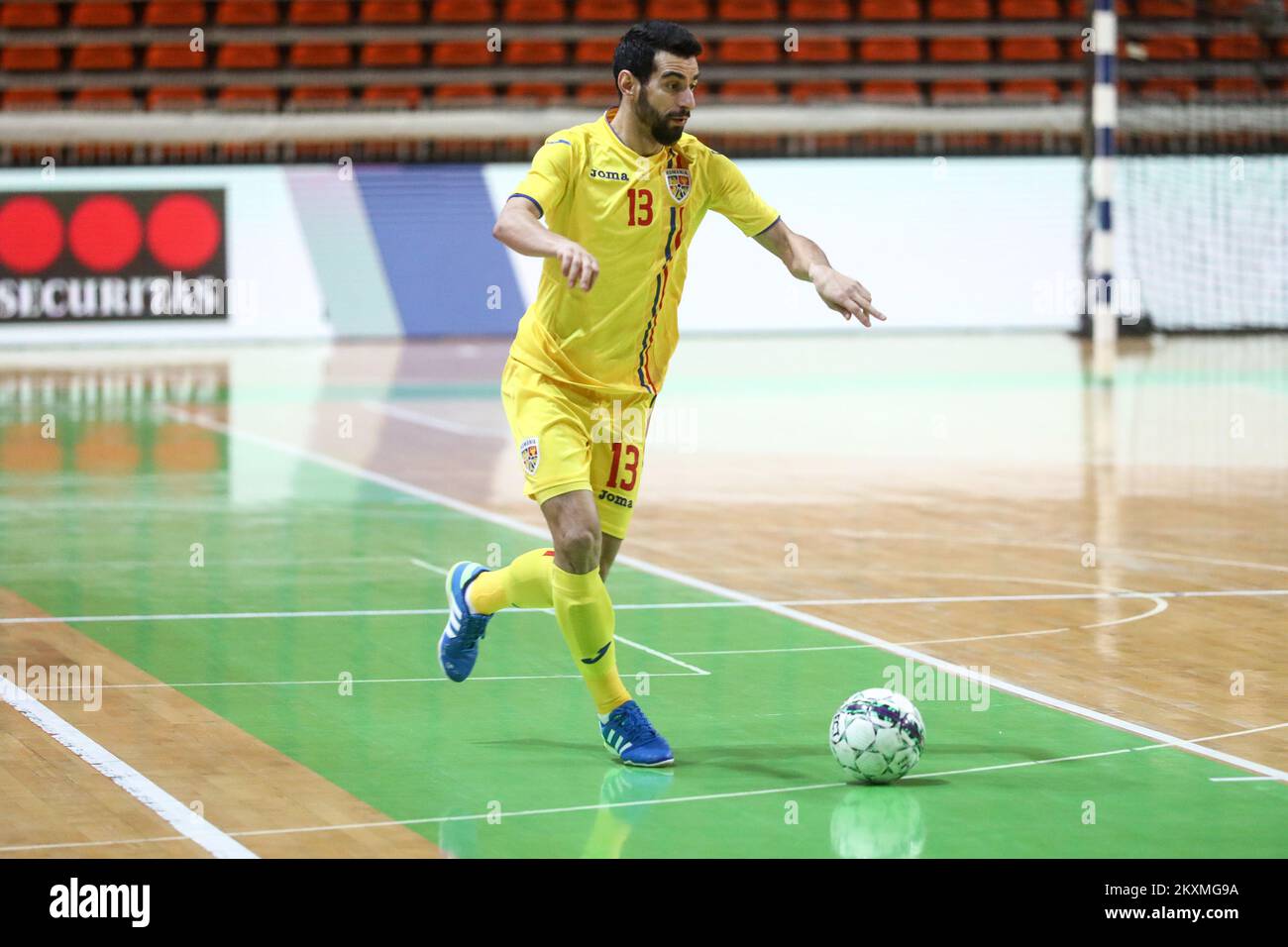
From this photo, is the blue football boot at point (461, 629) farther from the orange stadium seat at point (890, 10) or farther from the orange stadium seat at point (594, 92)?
the orange stadium seat at point (890, 10)

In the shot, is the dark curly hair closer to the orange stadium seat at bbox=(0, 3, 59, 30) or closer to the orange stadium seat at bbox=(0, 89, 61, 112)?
the orange stadium seat at bbox=(0, 89, 61, 112)

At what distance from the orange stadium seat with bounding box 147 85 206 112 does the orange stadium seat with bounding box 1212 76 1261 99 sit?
566 inches

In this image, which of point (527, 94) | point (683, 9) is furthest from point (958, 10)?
point (527, 94)

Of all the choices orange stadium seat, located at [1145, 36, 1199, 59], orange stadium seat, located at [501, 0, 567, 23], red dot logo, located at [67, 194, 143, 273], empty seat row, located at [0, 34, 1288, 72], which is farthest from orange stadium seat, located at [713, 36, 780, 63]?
red dot logo, located at [67, 194, 143, 273]

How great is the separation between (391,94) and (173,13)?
3454mm

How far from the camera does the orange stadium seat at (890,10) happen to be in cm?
2942

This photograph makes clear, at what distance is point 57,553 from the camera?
10.6m

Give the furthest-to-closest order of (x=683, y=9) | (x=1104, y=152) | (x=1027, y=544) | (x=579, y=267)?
(x=683, y=9) < (x=1104, y=152) < (x=1027, y=544) < (x=579, y=267)

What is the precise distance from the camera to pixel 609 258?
6398 mm

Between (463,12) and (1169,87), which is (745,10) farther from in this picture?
(1169,87)

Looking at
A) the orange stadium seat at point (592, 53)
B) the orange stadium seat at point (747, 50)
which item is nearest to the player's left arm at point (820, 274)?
the orange stadium seat at point (592, 53)

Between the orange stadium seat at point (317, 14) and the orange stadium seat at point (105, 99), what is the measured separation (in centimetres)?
272

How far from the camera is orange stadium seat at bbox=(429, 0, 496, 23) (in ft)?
94.1
